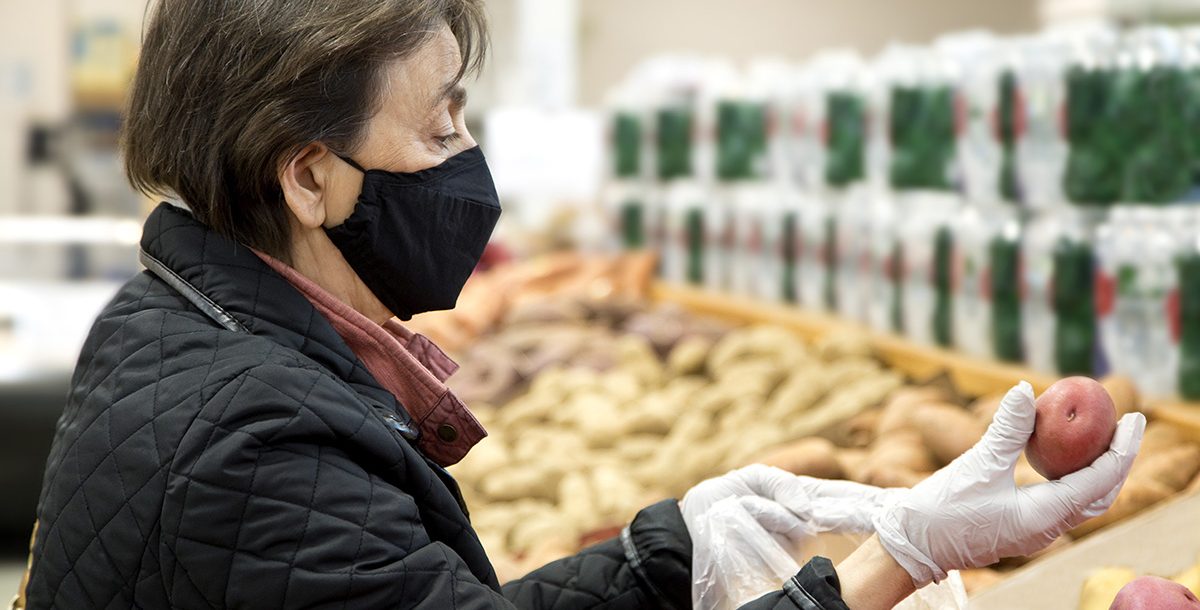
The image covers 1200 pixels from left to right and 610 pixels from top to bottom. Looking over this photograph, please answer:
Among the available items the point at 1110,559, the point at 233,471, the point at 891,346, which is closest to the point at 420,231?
the point at 233,471

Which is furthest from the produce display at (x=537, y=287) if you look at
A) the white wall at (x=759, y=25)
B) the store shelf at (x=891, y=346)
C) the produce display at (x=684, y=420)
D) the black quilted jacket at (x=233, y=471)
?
the white wall at (x=759, y=25)

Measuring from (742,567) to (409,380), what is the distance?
1.35 ft

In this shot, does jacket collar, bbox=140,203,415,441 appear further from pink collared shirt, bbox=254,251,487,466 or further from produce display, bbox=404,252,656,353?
produce display, bbox=404,252,656,353

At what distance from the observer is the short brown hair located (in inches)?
46.5

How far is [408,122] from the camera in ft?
4.20

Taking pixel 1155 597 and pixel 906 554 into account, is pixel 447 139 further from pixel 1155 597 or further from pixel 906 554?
pixel 1155 597

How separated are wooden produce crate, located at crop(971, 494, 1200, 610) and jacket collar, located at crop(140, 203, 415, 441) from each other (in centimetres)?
94

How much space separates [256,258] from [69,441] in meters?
0.23

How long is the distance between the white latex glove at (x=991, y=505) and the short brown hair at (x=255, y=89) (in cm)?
63

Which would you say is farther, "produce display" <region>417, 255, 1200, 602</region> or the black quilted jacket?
"produce display" <region>417, 255, 1200, 602</region>

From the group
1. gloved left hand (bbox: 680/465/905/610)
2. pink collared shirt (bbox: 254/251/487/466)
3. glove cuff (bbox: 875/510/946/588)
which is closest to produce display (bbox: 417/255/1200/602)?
glove cuff (bbox: 875/510/946/588)

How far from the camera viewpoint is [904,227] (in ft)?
10.8

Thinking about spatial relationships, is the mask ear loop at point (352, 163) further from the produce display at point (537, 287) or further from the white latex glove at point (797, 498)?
the produce display at point (537, 287)

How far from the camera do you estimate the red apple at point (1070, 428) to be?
1.19 meters
